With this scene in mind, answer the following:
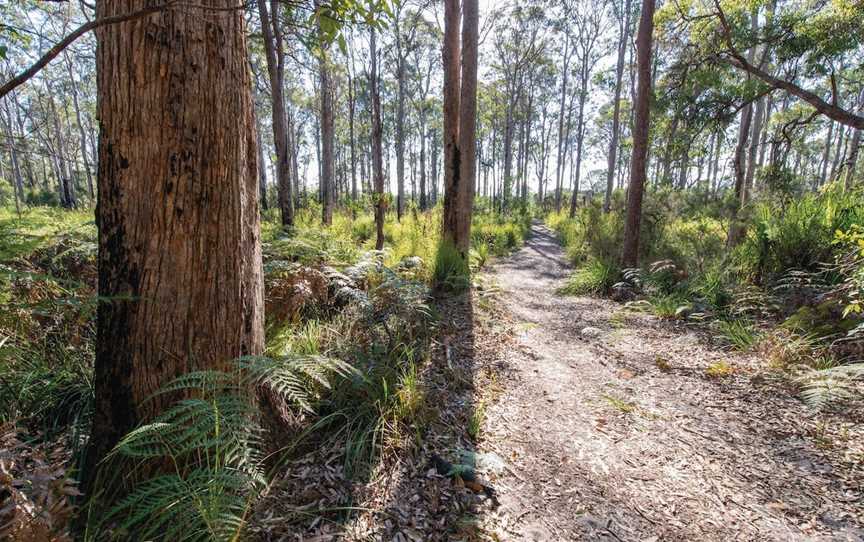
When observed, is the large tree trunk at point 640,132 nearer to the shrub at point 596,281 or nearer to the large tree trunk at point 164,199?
the shrub at point 596,281

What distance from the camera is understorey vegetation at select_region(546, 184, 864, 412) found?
301 centimetres

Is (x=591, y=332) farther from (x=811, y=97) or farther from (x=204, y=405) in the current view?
(x=811, y=97)

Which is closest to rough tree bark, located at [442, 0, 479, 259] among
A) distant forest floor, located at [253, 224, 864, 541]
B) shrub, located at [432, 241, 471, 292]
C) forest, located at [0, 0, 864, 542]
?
shrub, located at [432, 241, 471, 292]

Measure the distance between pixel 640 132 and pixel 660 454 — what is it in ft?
18.8

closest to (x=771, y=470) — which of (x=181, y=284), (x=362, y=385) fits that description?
(x=362, y=385)

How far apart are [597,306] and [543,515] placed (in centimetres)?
423

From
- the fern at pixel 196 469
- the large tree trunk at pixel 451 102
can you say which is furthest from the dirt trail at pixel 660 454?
the large tree trunk at pixel 451 102

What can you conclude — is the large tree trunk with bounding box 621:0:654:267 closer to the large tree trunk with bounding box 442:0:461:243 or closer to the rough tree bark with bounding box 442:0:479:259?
the rough tree bark with bounding box 442:0:479:259

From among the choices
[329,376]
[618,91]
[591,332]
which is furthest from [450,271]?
[618,91]

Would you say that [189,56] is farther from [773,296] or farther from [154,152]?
[773,296]

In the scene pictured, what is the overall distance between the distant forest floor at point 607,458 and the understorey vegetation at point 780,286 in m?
0.25

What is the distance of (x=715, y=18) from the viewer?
673cm

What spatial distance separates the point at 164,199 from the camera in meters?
1.57

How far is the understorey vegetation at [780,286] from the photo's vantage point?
301 cm
